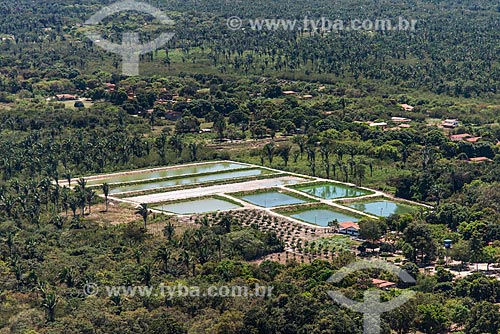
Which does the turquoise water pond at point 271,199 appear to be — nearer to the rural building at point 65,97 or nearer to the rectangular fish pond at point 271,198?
the rectangular fish pond at point 271,198

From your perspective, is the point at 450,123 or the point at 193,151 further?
the point at 450,123

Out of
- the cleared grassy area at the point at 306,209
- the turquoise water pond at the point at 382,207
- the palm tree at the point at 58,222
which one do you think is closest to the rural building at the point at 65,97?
the cleared grassy area at the point at 306,209

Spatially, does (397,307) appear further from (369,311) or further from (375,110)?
(375,110)

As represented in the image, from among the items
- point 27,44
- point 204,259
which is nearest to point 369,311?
point 204,259

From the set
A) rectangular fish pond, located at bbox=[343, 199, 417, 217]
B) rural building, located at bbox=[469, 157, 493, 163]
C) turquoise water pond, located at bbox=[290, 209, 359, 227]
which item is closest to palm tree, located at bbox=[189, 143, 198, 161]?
turquoise water pond, located at bbox=[290, 209, 359, 227]

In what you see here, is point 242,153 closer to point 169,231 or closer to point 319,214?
point 319,214

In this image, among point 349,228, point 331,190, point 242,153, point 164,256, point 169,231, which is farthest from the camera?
point 242,153

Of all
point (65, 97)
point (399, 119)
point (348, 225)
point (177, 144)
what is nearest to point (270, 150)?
point (177, 144)
